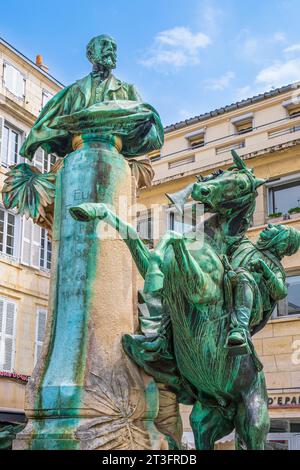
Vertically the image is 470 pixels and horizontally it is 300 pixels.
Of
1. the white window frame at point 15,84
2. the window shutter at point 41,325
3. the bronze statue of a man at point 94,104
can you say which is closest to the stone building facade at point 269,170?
the window shutter at point 41,325

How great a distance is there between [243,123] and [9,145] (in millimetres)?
8988

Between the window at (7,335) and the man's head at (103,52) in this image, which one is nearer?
the man's head at (103,52)

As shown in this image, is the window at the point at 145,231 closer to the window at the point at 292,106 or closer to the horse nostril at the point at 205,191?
the horse nostril at the point at 205,191

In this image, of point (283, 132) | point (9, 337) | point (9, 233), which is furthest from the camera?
point (283, 132)

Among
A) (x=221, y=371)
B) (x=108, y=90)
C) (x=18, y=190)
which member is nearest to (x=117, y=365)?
(x=221, y=371)

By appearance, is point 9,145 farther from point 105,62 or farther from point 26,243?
point 105,62

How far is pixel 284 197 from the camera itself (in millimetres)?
23672

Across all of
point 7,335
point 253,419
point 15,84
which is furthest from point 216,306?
point 15,84

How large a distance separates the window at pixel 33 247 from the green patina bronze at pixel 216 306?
60.4 feet

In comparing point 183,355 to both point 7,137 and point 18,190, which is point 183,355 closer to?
point 18,190

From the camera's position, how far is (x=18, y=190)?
18.8ft

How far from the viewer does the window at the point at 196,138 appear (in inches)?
1109
